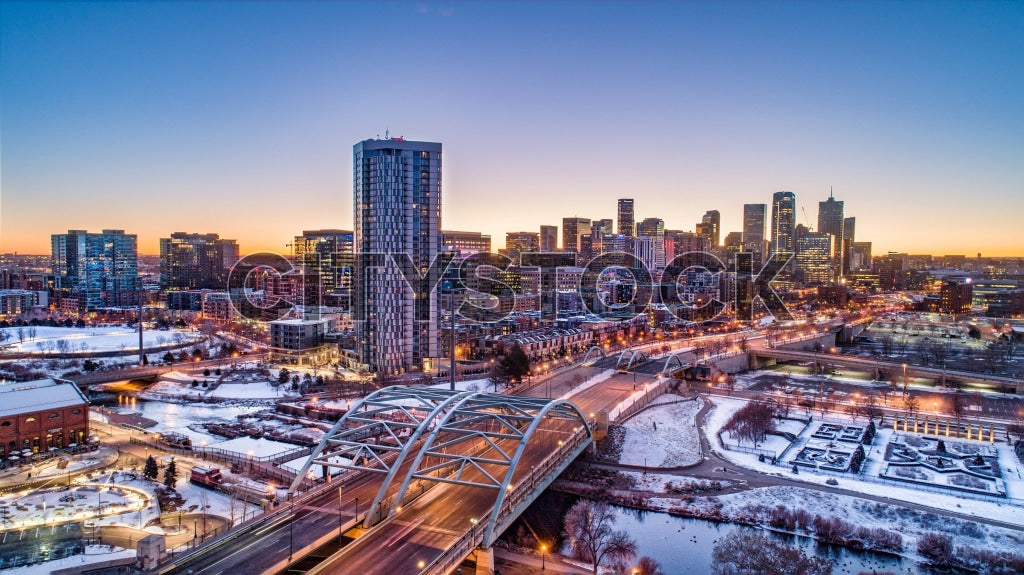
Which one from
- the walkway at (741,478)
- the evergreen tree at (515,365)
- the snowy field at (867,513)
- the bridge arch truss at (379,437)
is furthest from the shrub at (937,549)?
the evergreen tree at (515,365)

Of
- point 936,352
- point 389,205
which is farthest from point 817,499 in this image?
point 936,352

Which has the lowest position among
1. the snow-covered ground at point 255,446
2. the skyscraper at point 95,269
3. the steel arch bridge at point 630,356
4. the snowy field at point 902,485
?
the snowy field at point 902,485

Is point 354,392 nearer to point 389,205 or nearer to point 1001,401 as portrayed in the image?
point 389,205

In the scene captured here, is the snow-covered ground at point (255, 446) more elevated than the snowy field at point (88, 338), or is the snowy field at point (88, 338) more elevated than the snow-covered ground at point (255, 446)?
the snowy field at point (88, 338)

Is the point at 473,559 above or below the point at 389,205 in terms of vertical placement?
below

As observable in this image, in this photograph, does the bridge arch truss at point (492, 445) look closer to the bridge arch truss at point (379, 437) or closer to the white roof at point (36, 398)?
the bridge arch truss at point (379, 437)

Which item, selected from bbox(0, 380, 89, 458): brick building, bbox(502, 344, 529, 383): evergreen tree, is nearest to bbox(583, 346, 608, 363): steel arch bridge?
bbox(502, 344, 529, 383): evergreen tree
